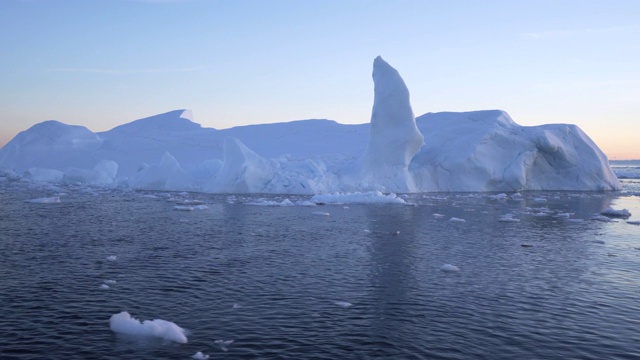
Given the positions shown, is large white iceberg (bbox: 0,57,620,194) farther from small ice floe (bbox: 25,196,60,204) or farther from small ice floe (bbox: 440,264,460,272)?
small ice floe (bbox: 440,264,460,272)

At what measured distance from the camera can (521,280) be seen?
11.6 meters

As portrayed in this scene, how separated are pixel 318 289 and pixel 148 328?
368cm

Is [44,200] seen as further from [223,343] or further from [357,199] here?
[223,343]

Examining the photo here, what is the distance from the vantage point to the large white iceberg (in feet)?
122

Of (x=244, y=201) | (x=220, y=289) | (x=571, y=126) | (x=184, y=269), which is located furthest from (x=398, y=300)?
(x=571, y=126)

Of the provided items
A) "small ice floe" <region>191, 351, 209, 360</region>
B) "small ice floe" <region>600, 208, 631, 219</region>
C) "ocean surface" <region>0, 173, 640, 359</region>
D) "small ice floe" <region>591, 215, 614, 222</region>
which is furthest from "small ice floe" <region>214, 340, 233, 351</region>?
"small ice floe" <region>600, 208, 631, 219</region>

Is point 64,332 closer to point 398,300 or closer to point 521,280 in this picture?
point 398,300

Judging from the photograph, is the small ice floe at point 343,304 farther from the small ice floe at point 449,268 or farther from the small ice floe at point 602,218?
the small ice floe at point 602,218

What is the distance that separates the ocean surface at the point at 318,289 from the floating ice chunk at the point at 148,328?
122 mm

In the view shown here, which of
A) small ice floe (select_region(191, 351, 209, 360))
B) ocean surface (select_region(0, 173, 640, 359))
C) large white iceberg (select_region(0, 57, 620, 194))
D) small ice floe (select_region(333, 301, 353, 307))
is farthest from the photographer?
large white iceberg (select_region(0, 57, 620, 194))

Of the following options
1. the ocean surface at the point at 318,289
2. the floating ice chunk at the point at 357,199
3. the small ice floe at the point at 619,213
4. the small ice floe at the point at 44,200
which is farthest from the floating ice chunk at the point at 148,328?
the small ice floe at the point at 619,213

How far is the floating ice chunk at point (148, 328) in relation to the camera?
7562mm

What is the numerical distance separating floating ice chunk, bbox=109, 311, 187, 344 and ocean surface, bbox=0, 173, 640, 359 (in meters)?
0.12

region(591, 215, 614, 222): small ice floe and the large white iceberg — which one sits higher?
the large white iceberg
